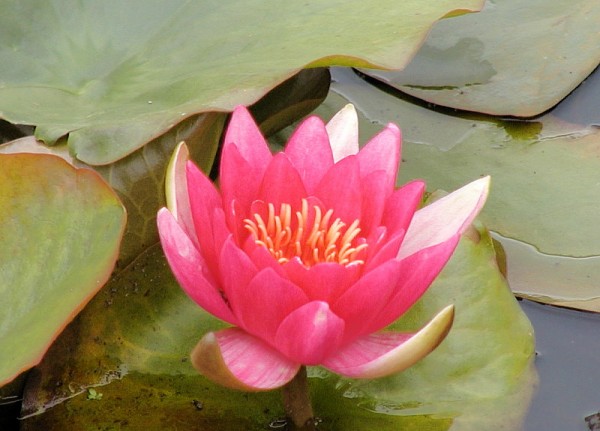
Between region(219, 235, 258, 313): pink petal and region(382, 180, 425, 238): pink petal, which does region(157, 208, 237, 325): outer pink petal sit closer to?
region(219, 235, 258, 313): pink petal

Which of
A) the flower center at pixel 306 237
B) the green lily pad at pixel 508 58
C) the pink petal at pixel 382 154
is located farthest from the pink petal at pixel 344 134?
the green lily pad at pixel 508 58

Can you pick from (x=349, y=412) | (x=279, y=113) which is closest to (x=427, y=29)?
(x=279, y=113)

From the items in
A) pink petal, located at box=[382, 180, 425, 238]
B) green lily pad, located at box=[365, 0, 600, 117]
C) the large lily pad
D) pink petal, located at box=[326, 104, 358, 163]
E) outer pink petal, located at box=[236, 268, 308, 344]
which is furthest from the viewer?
green lily pad, located at box=[365, 0, 600, 117]

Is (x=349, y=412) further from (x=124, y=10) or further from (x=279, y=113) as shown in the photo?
(x=124, y=10)

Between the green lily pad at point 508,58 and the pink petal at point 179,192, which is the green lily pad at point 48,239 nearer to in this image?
the pink petal at point 179,192

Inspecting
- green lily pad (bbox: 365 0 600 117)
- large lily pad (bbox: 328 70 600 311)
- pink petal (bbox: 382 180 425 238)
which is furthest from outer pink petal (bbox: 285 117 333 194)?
green lily pad (bbox: 365 0 600 117)
